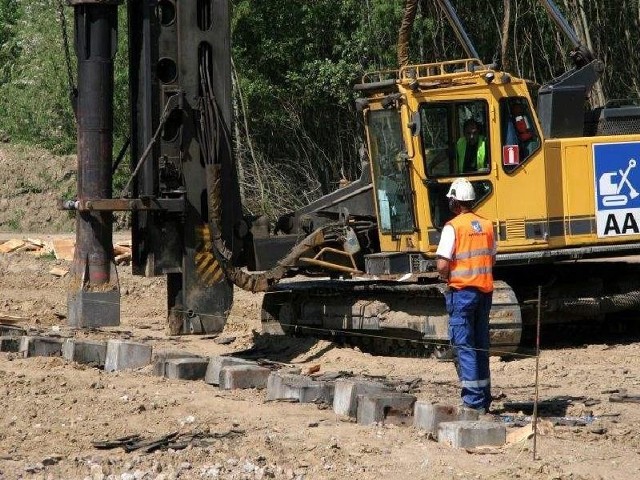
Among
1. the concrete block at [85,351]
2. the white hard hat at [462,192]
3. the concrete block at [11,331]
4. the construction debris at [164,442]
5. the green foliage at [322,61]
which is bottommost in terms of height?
the construction debris at [164,442]

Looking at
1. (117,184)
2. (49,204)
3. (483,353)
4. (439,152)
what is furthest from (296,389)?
(49,204)

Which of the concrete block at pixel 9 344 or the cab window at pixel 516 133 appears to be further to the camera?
the concrete block at pixel 9 344

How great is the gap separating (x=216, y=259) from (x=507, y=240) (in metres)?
3.09

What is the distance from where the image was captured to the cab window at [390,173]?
1318 cm

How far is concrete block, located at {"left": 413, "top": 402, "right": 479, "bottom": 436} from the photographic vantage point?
29.1 feet

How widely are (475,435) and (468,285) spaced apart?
1.58 m

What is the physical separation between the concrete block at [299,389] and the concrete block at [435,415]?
126 cm

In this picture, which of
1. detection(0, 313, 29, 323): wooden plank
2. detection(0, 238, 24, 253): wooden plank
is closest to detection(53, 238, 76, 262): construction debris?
detection(0, 238, 24, 253): wooden plank

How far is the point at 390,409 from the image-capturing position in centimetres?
923

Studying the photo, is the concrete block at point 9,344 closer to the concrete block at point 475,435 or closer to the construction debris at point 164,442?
the construction debris at point 164,442

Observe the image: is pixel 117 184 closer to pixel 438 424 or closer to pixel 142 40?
pixel 142 40

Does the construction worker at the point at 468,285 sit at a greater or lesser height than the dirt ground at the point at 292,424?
greater

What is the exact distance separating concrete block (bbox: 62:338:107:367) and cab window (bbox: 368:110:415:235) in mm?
3287

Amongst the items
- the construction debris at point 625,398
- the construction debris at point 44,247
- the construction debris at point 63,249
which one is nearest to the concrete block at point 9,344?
the construction debris at point 625,398
